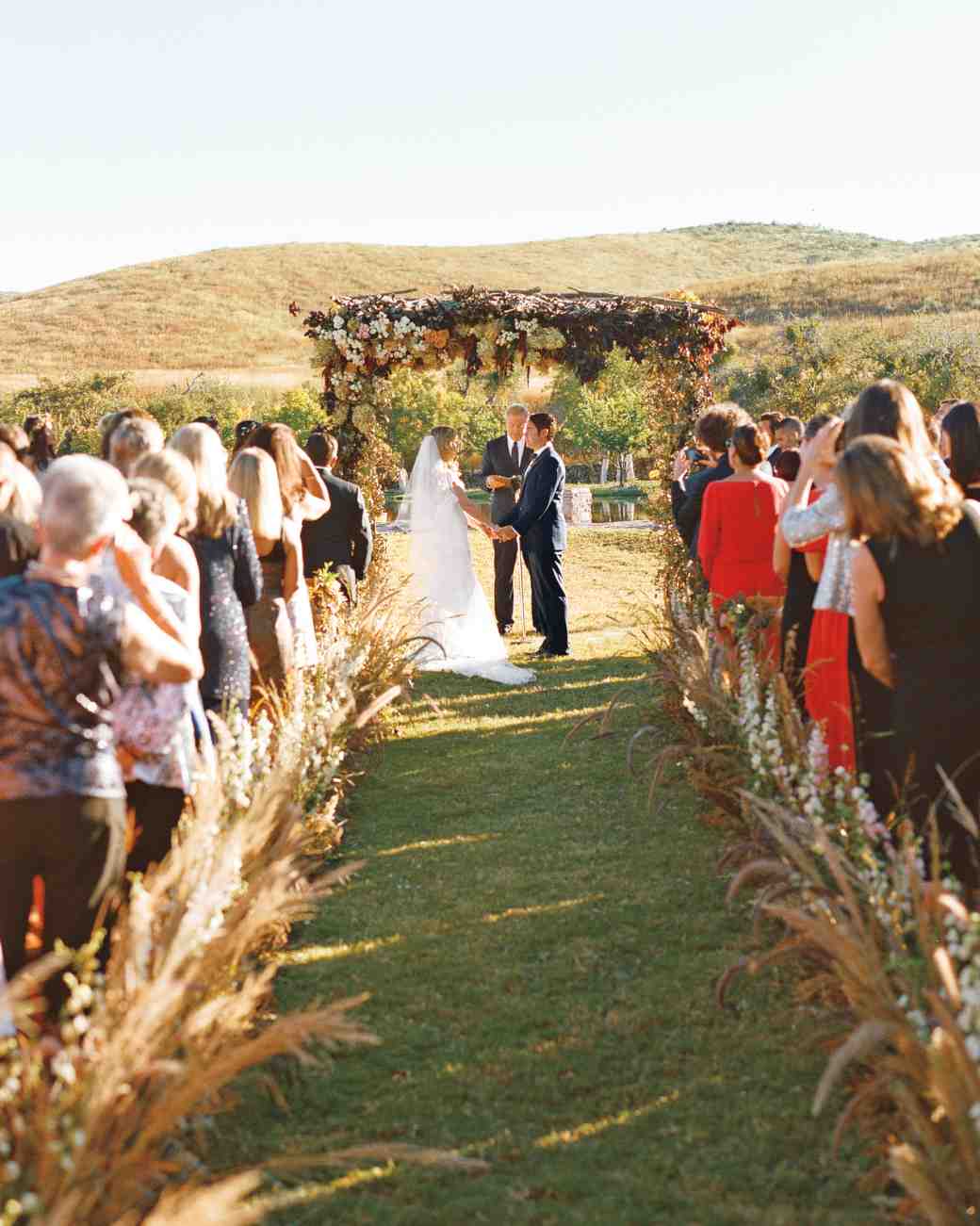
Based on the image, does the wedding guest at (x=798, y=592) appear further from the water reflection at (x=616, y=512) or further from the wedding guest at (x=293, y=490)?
the water reflection at (x=616, y=512)

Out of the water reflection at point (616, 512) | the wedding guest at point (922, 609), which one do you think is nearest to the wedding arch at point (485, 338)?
the wedding guest at point (922, 609)

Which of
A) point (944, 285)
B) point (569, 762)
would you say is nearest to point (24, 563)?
point (569, 762)

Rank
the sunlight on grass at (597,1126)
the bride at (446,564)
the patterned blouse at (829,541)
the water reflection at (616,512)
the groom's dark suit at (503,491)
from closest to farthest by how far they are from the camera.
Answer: the sunlight on grass at (597,1126)
the patterned blouse at (829,541)
the bride at (446,564)
the groom's dark suit at (503,491)
the water reflection at (616,512)

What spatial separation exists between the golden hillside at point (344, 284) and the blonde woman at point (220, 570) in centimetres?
8687

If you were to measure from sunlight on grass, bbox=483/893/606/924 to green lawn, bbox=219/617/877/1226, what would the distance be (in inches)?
0.5

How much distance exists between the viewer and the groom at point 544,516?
12.1m

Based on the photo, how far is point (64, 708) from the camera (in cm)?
336

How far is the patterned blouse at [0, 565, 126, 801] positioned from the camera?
328cm

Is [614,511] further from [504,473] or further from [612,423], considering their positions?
[504,473]

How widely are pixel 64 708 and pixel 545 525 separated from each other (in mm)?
9062


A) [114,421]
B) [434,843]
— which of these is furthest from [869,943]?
[114,421]

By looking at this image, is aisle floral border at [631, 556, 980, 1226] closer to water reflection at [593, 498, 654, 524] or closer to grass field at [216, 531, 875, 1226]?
grass field at [216, 531, 875, 1226]

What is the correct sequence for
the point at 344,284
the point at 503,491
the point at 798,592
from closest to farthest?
the point at 798,592
the point at 503,491
the point at 344,284

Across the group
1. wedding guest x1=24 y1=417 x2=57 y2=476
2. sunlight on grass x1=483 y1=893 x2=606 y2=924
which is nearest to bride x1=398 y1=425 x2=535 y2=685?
wedding guest x1=24 y1=417 x2=57 y2=476
